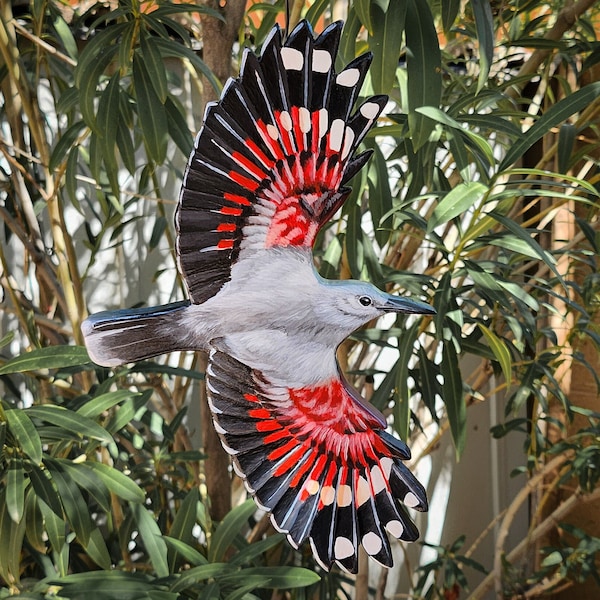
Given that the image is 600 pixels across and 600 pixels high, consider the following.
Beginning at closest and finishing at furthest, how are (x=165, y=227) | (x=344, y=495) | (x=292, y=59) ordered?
(x=292, y=59), (x=344, y=495), (x=165, y=227)

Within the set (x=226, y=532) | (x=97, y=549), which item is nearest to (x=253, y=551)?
(x=226, y=532)

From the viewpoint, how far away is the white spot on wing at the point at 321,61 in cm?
40

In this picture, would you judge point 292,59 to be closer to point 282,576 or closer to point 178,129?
point 178,129

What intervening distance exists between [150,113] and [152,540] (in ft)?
1.68

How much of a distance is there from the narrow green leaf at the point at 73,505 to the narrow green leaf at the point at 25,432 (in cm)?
7

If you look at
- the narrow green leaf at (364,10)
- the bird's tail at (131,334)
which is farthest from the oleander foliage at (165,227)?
the bird's tail at (131,334)

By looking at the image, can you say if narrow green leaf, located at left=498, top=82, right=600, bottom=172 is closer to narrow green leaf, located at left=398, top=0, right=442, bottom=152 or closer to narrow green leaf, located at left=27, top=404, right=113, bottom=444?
narrow green leaf, located at left=398, top=0, right=442, bottom=152

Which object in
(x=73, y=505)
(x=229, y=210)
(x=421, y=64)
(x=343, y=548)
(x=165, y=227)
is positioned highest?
(x=421, y=64)

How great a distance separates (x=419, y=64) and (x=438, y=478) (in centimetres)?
134

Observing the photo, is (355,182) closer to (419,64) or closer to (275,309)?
(419,64)

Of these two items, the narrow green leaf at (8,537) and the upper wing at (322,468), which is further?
the narrow green leaf at (8,537)

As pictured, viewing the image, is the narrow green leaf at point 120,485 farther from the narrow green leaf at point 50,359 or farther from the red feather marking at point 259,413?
the red feather marking at point 259,413

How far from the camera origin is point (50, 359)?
2.26ft

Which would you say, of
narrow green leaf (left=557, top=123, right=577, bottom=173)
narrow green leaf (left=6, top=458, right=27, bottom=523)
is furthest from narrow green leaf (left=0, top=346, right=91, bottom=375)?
narrow green leaf (left=557, top=123, right=577, bottom=173)
